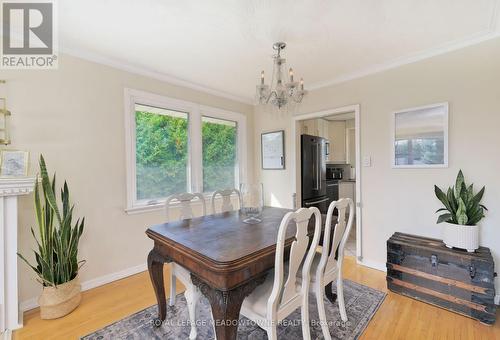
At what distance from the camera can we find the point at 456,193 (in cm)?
208

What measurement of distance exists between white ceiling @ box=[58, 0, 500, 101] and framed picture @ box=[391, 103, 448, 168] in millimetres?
614

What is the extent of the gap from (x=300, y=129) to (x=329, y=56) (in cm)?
136

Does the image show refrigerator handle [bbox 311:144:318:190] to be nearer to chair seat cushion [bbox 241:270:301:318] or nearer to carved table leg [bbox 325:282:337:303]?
carved table leg [bbox 325:282:337:303]

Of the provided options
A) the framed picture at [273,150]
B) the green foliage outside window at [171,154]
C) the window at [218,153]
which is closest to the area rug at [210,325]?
the green foliage outside window at [171,154]

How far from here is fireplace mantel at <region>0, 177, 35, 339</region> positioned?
1737 mm

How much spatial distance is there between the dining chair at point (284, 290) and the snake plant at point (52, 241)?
1730 millimetres

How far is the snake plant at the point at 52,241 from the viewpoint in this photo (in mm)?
1901

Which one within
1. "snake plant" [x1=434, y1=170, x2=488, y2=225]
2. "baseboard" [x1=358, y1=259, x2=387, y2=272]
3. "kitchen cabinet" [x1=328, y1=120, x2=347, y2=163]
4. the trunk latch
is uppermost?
"kitchen cabinet" [x1=328, y1=120, x2=347, y2=163]

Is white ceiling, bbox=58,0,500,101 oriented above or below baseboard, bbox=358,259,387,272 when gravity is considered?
above

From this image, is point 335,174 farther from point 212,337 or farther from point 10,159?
point 10,159

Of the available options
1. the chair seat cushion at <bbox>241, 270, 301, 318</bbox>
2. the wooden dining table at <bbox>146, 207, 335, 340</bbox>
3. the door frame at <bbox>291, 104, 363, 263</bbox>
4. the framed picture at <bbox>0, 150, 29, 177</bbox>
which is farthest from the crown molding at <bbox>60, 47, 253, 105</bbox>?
the chair seat cushion at <bbox>241, 270, 301, 318</bbox>

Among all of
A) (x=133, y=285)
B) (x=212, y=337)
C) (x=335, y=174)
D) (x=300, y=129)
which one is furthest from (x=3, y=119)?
(x=335, y=174)

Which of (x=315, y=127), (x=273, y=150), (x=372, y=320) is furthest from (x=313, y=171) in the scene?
(x=372, y=320)

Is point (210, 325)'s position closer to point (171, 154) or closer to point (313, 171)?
point (171, 154)
